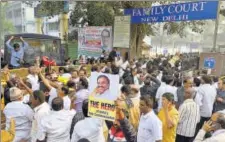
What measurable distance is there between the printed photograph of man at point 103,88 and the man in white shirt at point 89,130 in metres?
0.29

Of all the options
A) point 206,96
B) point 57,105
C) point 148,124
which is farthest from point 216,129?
point 206,96

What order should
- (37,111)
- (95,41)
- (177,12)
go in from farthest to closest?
(95,41)
(177,12)
(37,111)

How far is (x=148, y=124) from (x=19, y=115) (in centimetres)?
171

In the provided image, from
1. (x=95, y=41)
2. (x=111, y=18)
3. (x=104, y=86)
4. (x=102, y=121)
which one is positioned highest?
(x=111, y=18)

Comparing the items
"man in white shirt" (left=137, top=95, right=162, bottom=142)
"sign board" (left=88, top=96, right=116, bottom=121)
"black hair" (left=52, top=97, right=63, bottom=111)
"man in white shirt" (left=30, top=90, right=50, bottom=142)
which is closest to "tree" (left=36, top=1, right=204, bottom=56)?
"man in white shirt" (left=30, top=90, right=50, bottom=142)

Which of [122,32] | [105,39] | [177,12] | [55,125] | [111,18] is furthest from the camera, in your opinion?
[111,18]

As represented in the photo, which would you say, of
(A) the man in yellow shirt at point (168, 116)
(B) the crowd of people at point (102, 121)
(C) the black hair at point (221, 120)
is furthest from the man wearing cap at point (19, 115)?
(C) the black hair at point (221, 120)

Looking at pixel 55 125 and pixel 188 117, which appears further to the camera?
pixel 188 117

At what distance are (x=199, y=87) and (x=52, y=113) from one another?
357 cm

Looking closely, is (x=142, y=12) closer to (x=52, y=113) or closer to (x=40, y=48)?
(x=40, y=48)

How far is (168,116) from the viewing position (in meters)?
4.69

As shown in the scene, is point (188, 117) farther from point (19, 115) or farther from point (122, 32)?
point (122, 32)

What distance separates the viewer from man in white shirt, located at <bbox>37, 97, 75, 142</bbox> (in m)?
4.18

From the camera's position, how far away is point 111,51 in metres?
14.9
